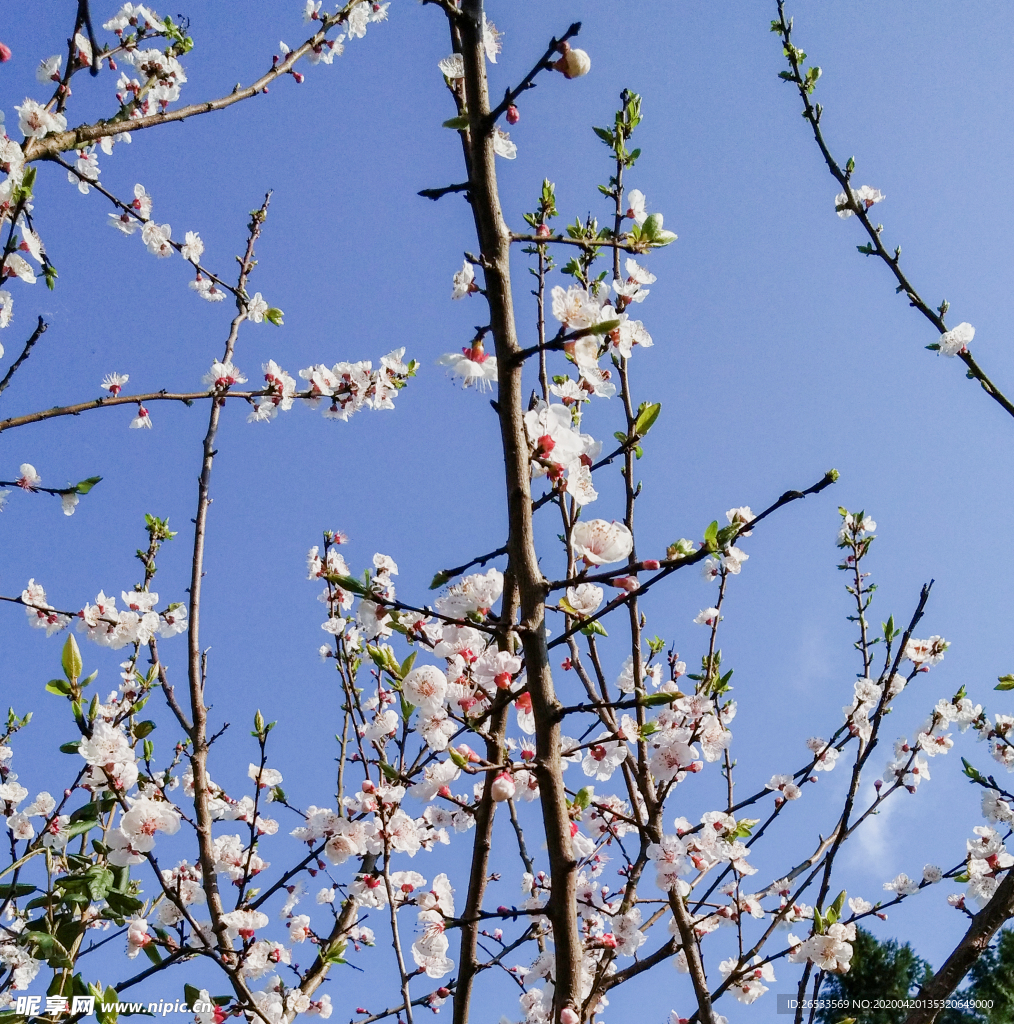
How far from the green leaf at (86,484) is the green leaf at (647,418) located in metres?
1.91

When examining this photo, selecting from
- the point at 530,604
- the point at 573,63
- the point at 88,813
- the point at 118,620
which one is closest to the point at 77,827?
the point at 88,813

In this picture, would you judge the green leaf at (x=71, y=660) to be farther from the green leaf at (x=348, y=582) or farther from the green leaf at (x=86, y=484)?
the green leaf at (x=348, y=582)

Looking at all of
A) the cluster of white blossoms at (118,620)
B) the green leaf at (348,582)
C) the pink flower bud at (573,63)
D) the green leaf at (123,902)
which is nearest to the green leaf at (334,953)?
the green leaf at (123,902)

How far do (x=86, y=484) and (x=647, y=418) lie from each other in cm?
199

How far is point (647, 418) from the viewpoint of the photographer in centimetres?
182

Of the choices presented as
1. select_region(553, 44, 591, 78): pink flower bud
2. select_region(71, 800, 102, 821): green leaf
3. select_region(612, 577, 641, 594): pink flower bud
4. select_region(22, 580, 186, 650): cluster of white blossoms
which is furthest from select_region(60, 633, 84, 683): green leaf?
select_region(553, 44, 591, 78): pink flower bud

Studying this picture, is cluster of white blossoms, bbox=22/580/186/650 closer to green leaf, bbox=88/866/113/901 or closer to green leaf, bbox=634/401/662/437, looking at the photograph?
green leaf, bbox=88/866/113/901

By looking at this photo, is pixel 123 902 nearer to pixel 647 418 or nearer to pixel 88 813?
pixel 88 813

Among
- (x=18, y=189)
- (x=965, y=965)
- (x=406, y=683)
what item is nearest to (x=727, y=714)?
(x=965, y=965)

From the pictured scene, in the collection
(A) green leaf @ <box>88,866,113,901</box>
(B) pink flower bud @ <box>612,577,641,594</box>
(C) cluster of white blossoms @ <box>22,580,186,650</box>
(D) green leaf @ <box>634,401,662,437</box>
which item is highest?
(C) cluster of white blossoms @ <box>22,580,186,650</box>

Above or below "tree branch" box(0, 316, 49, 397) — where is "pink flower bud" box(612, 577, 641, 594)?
below

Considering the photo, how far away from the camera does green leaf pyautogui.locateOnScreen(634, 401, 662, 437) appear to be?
5.96 feet

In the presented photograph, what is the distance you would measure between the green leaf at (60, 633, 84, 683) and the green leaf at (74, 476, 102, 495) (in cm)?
66

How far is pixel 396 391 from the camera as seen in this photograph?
394 cm
